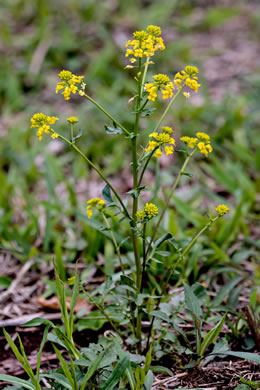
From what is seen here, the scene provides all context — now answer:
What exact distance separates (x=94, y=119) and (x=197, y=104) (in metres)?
0.93

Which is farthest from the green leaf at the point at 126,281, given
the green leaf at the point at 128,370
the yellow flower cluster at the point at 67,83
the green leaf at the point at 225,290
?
the yellow flower cluster at the point at 67,83

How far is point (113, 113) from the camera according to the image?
3424 millimetres

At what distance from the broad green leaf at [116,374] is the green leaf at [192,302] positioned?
361 mm

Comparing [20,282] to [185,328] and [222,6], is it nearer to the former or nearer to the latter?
[185,328]

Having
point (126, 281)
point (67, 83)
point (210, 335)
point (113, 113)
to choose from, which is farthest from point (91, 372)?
point (113, 113)

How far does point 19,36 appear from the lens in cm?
447

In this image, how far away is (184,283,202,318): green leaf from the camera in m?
1.63

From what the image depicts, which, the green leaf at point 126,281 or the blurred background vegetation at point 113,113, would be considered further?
the blurred background vegetation at point 113,113

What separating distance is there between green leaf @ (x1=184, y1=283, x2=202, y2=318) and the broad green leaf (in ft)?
1.19

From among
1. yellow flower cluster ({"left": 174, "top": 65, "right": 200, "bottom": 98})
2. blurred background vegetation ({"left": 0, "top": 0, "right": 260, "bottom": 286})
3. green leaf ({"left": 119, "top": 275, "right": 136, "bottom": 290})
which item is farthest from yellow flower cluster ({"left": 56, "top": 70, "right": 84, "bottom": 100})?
blurred background vegetation ({"left": 0, "top": 0, "right": 260, "bottom": 286})

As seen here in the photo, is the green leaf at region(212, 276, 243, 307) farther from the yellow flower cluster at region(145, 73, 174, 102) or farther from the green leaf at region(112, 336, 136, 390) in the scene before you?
the yellow flower cluster at region(145, 73, 174, 102)

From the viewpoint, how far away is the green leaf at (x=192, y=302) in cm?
163

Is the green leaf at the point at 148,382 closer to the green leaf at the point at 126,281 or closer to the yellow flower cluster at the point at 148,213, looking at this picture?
the green leaf at the point at 126,281

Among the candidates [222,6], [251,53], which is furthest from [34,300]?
[222,6]
